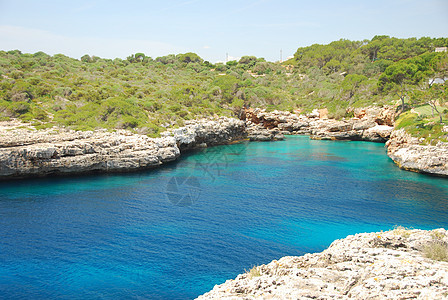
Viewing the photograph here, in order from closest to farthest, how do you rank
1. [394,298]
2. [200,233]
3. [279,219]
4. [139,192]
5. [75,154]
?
[394,298], [200,233], [279,219], [139,192], [75,154]

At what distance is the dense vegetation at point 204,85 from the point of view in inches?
1750

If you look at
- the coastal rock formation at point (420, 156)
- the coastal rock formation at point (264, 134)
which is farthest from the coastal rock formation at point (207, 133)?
the coastal rock formation at point (420, 156)

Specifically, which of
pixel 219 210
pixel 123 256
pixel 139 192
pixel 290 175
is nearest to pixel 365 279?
pixel 123 256

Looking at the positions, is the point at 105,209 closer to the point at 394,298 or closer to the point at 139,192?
the point at 139,192

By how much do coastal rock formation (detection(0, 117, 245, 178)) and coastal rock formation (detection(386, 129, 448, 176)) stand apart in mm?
32079

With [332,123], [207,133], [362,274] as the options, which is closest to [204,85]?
[207,133]

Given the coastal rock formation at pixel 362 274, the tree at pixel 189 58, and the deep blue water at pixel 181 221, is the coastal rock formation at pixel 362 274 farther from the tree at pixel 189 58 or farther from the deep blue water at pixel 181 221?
the tree at pixel 189 58

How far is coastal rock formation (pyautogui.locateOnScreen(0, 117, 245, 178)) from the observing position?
3133 centimetres

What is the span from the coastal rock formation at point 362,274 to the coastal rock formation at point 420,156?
101ft

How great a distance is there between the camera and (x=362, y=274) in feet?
23.7

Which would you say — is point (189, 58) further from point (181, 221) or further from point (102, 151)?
point (181, 221)

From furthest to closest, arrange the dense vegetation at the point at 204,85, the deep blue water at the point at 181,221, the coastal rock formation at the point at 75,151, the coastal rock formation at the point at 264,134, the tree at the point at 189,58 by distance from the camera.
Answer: the tree at the point at 189,58
the coastal rock formation at the point at 264,134
the dense vegetation at the point at 204,85
the coastal rock formation at the point at 75,151
the deep blue water at the point at 181,221

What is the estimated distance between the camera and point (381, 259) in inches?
314

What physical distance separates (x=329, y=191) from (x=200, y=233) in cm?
1580
